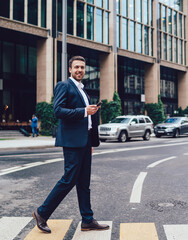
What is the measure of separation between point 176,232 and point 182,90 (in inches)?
1824

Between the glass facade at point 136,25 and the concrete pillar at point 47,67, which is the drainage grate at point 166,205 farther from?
the glass facade at point 136,25

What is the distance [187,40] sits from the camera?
46625 millimetres

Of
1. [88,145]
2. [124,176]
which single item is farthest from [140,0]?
[88,145]

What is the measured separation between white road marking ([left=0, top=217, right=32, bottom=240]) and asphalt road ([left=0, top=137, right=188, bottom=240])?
0.08 metres

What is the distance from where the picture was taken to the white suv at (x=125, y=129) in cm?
2048

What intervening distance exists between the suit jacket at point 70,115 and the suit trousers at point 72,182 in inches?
4.2

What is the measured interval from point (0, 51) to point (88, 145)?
91.1 ft

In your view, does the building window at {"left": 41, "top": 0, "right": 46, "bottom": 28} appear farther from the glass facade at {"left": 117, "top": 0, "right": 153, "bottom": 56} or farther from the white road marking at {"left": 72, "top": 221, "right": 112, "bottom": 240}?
the white road marking at {"left": 72, "top": 221, "right": 112, "bottom": 240}

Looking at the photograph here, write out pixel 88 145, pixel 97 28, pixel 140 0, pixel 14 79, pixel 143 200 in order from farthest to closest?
pixel 140 0 → pixel 97 28 → pixel 14 79 → pixel 143 200 → pixel 88 145

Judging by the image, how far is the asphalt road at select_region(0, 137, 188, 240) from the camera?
439cm

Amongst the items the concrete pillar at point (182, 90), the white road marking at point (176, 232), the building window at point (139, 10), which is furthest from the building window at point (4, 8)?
the concrete pillar at point (182, 90)

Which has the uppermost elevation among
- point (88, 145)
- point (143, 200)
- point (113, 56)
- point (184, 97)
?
point (113, 56)

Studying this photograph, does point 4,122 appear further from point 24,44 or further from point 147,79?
point 147,79

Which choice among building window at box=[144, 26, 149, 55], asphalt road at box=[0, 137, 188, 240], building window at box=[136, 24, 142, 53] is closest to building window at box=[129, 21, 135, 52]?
building window at box=[136, 24, 142, 53]
